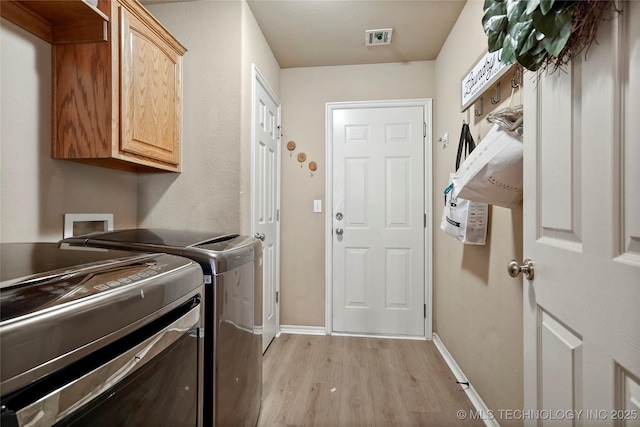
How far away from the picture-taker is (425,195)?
8.23 feet

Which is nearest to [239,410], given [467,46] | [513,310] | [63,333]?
[63,333]

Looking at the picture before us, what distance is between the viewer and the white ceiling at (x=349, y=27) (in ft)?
6.13

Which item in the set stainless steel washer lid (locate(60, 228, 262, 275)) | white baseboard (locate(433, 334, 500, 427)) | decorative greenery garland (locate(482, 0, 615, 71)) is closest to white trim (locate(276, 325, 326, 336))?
white baseboard (locate(433, 334, 500, 427))

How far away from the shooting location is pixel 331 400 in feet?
5.51

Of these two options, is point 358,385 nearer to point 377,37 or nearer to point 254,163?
point 254,163

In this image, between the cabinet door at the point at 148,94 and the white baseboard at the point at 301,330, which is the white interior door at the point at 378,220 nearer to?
the white baseboard at the point at 301,330

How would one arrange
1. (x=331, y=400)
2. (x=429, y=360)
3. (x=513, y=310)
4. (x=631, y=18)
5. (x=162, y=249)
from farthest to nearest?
(x=429, y=360) < (x=331, y=400) < (x=513, y=310) < (x=162, y=249) < (x=631, y=18)

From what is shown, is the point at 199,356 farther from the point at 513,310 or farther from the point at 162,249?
the point at 513,310

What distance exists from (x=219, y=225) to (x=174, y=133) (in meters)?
0.62

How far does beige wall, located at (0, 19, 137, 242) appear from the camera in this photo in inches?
44.9

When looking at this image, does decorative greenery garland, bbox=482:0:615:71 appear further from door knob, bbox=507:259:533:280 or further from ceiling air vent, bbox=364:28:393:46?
ceiling air vent, bbox=364:28:393:46

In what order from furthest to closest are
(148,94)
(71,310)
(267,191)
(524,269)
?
(267,191), (148,94), (524,269), (71,310)

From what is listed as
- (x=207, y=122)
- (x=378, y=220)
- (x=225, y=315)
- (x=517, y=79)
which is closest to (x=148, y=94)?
(x=207, y=122)

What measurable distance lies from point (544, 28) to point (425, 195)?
1.89 metres
